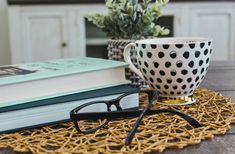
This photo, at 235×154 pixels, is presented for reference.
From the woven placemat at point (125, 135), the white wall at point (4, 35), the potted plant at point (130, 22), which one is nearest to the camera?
the woven placemat at point (125, 135)

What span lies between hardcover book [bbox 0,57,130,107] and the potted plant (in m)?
0.10

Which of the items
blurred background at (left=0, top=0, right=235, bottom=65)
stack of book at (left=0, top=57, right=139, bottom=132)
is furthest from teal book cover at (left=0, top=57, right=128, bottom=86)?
blurred background at (left=0, top=0, right=235, bottom=65)

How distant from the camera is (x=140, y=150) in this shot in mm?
423

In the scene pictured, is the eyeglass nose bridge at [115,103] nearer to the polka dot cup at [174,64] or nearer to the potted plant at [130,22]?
the polka dot cup at [174,64]

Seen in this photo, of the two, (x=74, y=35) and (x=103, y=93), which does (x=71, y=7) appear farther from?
(x=103, y=93)

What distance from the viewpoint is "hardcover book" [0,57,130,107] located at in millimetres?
529

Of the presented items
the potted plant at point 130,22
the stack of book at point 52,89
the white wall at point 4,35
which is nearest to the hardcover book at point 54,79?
the stack of book at point 52,89

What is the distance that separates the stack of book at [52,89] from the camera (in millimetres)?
516

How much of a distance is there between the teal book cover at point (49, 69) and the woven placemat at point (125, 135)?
0.27ft

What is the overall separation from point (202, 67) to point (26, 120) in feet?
0.97

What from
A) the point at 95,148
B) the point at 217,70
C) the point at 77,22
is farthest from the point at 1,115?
the point at 77,22

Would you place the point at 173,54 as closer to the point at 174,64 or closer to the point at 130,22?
the point at 174,64

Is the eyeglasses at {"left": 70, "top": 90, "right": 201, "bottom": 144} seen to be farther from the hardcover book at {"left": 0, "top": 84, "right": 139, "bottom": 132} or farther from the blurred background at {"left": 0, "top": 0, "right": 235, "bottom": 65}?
the blurred background at {"left": 0, "top": 0, "right": 235, "bottom": 65}

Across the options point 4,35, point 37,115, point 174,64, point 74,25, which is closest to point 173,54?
point 174,64
